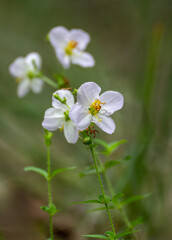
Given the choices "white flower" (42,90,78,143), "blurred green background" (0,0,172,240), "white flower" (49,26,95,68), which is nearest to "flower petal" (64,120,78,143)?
"white flower" (42,90,78,143)

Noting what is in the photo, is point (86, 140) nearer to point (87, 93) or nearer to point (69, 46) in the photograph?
point (87, 93)

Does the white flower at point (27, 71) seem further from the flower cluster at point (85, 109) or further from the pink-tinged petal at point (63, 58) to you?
the flower cluster at point (85, 109)

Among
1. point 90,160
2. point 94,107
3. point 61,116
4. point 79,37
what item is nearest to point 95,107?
point 94,107

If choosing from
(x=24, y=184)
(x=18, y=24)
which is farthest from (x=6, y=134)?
(x=18, y=24)

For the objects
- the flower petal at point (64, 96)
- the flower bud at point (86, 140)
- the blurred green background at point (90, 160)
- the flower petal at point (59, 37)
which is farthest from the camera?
the blurred green background at point (90, 160)

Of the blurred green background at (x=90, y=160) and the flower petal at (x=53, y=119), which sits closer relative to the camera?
the flower petal at (x=53, y=119)

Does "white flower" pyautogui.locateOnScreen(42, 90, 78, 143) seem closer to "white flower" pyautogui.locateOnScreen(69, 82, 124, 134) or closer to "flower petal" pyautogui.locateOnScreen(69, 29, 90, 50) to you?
"white flower" pyautogui.locateOnScreen(69, 82, 124, 134)

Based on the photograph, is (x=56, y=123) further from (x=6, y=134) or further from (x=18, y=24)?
(x=18, y=24)

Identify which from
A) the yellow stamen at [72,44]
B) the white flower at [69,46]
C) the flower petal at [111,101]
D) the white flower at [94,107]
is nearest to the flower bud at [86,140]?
the white flower at [94,107]
